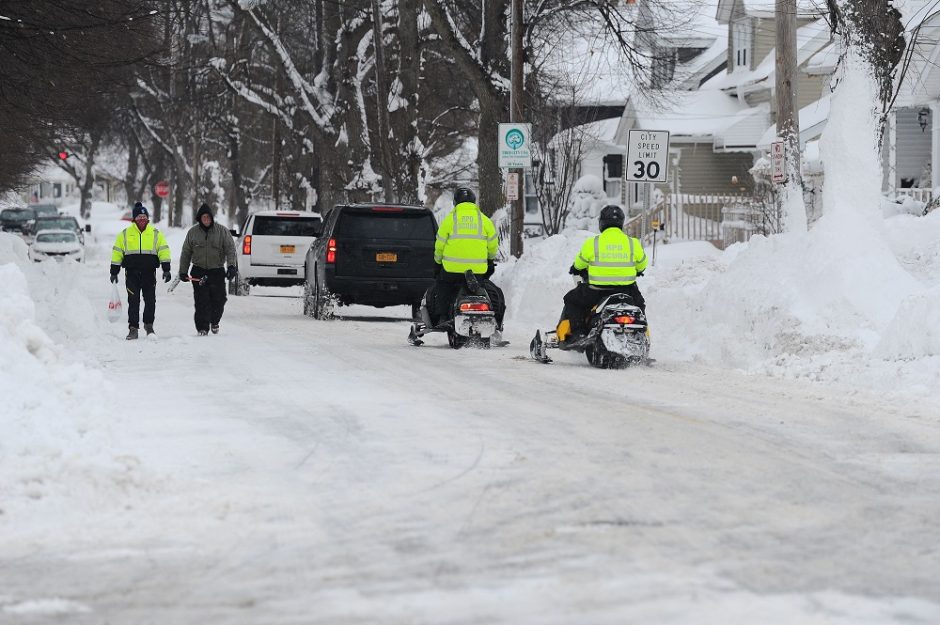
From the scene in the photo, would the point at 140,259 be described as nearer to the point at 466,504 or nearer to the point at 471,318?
the point at 471,318

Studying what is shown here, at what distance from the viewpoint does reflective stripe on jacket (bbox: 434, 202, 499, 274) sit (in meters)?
18.0

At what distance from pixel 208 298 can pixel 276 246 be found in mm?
11153

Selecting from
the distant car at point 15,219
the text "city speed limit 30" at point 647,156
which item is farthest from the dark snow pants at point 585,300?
the distant car at point 15,219

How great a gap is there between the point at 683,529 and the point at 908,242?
51.3 ft

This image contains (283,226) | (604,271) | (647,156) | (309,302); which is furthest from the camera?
(283,226)

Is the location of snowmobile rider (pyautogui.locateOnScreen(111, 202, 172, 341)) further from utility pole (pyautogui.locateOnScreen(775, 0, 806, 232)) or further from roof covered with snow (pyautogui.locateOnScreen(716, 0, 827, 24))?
roof covered with snow (pyautogui.locateOnScreen(716, 0, 827, 24))

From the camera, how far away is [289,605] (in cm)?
586

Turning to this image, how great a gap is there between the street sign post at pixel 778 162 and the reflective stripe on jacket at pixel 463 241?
5161mm

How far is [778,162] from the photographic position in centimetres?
2133

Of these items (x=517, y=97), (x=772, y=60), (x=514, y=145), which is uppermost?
(x=772, y=60)

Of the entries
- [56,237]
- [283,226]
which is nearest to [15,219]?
[56,237]

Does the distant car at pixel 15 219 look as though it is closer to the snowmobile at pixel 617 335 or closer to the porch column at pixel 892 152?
the porch column at pixel 892 152

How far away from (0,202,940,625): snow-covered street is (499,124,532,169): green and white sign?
15.0 m

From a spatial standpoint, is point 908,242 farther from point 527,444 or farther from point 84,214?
point 84,214
